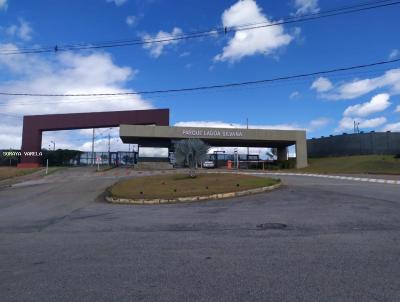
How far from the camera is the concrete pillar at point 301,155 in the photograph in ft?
167

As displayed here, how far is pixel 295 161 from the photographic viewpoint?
2046 inches

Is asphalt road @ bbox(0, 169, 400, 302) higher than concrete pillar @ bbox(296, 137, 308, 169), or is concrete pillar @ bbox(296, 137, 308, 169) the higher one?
concrete pillar @ bbox(296, 137, 308, 169)

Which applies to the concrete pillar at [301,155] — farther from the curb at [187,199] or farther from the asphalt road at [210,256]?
the asphalt road at [210,256]

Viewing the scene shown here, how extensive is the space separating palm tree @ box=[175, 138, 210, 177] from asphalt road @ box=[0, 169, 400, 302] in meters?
13.6

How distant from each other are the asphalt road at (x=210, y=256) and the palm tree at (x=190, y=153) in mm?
13585

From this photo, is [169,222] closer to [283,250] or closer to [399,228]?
[283,250]

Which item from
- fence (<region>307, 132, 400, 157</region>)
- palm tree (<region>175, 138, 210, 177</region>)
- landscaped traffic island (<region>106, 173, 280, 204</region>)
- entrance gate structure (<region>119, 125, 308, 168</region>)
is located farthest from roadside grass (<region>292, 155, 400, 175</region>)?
landscaped traffic island (<region>106, 173, 280, 204</region>)

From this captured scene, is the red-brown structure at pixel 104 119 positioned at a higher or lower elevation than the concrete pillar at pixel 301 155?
higher

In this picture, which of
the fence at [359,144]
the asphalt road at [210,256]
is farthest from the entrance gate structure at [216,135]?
the asphalt road at [210,256]

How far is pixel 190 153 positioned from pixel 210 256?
19.4 m

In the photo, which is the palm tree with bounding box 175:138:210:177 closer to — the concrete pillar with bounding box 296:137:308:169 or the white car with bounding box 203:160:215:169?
the white car with bounding box 203:160:215:169

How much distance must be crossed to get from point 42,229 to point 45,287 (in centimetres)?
589

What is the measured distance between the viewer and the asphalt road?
16.6ft

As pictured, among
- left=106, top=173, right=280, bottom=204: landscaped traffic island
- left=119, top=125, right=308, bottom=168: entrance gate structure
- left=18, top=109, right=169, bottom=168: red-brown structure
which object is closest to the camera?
left=106, top=173, right=280, bottom=204: landscaped traffic island
